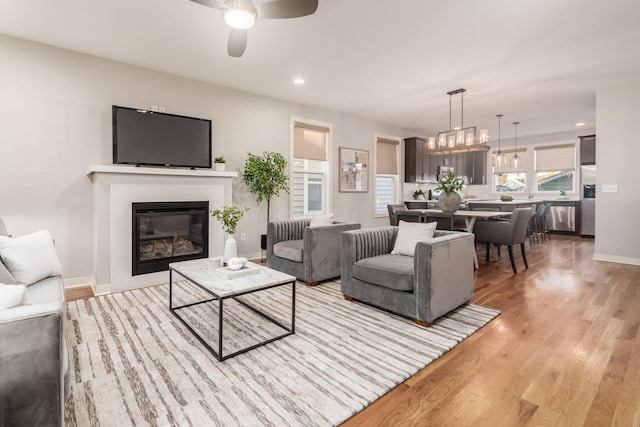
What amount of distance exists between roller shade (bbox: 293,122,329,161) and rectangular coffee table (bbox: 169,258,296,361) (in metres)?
3.27

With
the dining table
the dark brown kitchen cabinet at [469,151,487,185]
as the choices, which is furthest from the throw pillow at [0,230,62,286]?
the dark brown kitchen cabinet at [469,151,487,185]

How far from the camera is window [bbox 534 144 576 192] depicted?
8102mm

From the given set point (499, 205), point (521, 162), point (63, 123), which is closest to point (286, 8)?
point (63, 123)

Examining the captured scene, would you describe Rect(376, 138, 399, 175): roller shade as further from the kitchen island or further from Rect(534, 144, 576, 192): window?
Rect(534, 144, 576, 192): window

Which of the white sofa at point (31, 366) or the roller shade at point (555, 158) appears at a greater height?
the roller shade at point (555, 158)

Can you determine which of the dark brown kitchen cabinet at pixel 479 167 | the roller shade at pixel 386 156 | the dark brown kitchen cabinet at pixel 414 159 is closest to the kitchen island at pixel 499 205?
the dark brown kitchen cabinet at pixel 414 159

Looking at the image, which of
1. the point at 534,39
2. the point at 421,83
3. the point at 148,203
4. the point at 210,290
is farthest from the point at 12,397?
the point at 421,83

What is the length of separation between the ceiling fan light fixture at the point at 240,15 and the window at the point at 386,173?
17.0 ft

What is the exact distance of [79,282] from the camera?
372 cm

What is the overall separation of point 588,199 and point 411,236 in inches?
275

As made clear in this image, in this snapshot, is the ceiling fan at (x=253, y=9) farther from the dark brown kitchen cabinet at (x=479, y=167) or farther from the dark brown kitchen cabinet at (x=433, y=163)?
the dark brown kitchen cabinet at (x=479, y=167)

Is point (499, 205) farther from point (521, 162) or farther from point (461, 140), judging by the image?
point (521, 162)

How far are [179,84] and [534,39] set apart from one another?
13.9 ft

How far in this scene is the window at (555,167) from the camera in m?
8.10
